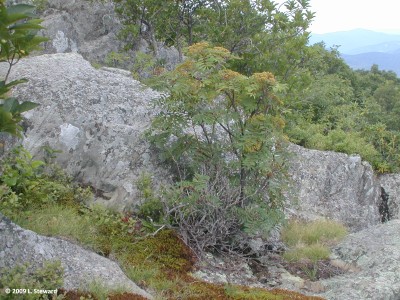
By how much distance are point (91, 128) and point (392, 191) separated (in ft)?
25.4

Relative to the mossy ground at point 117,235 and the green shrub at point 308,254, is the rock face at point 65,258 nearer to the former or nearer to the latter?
the mossy ground at point 117,235

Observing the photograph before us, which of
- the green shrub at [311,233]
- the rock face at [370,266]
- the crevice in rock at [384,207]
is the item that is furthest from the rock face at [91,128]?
Answer: the crevice in rock at [384,207]

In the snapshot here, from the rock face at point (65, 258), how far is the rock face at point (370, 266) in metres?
2.51

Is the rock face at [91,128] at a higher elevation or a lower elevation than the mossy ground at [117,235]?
higher

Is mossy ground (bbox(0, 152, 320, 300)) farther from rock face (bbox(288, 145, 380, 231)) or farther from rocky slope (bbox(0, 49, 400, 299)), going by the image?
rock face (bbox(288, 145, 380, 231))

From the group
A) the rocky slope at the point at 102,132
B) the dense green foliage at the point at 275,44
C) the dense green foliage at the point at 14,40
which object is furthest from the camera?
the dense green foliage at the point at 275,44

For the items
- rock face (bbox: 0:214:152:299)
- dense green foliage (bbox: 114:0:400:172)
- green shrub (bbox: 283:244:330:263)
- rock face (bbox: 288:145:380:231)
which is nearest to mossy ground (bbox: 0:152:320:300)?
rock face (bbox: 0:214:152:299)

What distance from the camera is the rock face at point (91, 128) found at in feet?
24.2

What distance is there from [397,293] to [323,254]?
4.79 ft

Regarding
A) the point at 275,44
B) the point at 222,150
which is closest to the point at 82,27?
the point at 275,44

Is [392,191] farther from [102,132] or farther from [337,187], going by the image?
[102,132]

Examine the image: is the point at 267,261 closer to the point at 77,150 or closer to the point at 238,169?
the point at 238,169

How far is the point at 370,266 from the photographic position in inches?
271

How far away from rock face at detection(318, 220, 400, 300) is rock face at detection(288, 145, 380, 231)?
2245 millimetres
